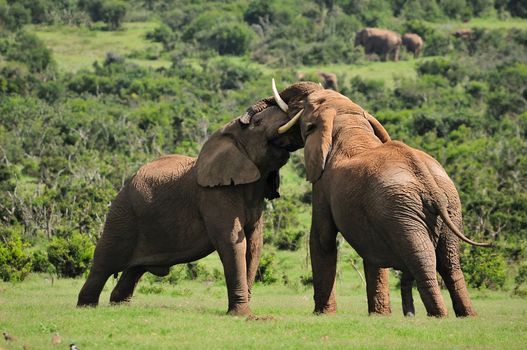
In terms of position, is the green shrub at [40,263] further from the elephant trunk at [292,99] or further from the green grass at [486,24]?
the green grass at [486,24]

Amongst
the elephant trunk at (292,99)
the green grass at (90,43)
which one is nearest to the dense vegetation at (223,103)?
the green grass at (90,43)

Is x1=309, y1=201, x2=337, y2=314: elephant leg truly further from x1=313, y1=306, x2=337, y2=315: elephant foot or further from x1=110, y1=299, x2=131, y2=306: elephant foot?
x1=110, y1=299, x2=131, y2=306: elephant foot

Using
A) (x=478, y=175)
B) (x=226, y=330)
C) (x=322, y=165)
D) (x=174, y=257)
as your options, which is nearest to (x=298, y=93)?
(x=322, y=165)

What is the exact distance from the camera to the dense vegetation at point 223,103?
24.9 meters

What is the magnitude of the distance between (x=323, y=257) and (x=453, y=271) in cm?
141

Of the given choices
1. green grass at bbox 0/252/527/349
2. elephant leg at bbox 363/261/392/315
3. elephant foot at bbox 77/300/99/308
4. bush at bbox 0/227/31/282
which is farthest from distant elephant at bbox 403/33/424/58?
elephant leg at bbox 363/261/392/315

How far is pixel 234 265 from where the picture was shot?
1234 cm

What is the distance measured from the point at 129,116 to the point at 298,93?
29.7 m

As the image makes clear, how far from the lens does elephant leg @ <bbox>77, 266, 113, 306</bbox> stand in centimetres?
1336

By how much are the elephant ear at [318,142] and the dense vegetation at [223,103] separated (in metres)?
8.12

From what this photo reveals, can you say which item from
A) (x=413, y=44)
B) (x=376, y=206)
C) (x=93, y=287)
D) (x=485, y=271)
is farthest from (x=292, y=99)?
(x=413, y=44)

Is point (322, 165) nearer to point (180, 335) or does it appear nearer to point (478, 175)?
point (180, 335)

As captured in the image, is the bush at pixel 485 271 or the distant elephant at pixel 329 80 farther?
the distant elephant at pixel 329 80

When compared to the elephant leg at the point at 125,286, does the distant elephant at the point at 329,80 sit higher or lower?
lower
